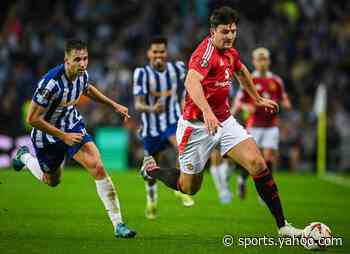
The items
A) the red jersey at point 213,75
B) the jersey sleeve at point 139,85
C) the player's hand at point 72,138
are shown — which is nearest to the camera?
the player's hand at point 72,138

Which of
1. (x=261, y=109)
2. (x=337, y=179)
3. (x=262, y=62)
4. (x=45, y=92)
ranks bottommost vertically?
(x=337, y=179)

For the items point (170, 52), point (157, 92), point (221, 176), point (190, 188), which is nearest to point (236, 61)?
point (190, 188)

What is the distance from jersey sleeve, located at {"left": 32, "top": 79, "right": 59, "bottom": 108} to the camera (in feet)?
30.7

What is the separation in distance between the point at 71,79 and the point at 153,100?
11.1 ft

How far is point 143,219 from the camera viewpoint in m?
11.7

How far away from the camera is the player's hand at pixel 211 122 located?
28.2ft

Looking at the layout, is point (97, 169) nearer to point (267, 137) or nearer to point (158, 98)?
point (158, 98)

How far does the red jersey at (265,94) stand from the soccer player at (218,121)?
16.8 feet

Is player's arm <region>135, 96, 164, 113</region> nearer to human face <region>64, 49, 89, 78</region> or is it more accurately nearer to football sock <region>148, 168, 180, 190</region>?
football sock <region>148, 168, 180, 190</region>

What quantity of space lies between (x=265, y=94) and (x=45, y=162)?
5624 mm

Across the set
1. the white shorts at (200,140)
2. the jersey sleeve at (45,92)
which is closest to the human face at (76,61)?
the jersey sleeve at (45,92)

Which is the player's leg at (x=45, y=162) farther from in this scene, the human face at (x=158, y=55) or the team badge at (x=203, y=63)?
the human face at (x=158, y=55)

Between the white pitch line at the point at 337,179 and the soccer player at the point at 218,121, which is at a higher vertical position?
the soccer player at the point at 218,121

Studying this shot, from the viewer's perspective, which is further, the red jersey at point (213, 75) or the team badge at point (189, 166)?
the team badge at point (189, 166)
